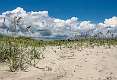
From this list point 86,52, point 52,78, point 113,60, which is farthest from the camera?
point 86,52

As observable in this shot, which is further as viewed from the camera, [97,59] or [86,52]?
[86,52]

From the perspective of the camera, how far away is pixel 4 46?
1333cm

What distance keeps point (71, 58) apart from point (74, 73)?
10.9ft

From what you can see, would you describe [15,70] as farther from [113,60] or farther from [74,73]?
[113,60]

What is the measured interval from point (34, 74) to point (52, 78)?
88 cm

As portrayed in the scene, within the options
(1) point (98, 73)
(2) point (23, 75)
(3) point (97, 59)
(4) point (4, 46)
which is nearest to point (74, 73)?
(1) point (98, 73)

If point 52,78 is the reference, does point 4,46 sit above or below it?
above

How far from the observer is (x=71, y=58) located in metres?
13.6

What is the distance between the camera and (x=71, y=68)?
1121 cm

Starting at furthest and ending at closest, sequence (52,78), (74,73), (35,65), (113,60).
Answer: (113,60) → (35,65) → (74,73) → (52,78)

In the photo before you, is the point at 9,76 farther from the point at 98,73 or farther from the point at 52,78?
the point at 98,73

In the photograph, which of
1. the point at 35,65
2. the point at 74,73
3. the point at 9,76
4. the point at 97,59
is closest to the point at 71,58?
the point at 97,59

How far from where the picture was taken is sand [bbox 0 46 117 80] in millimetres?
9820

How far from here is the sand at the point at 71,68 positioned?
32.2 feet
